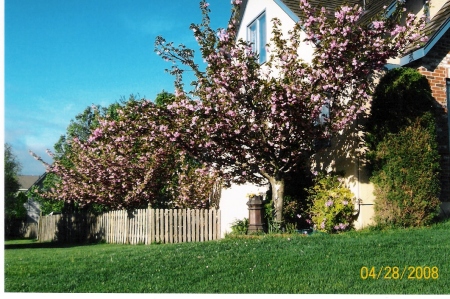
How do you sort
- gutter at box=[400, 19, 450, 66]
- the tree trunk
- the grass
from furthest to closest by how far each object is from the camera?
the tree trunk
gutter at box=[400, 19, 450, 66]
the grass

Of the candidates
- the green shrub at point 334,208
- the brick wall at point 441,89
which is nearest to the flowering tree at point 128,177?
the green shrub at point 334,208

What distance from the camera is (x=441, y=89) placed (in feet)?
31.1

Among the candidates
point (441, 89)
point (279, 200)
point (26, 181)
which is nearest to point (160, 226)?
point (279, 200)

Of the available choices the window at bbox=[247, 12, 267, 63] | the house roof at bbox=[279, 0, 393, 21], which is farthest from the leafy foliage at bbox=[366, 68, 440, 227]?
the window at bbox=[247, 12, 267, 63]

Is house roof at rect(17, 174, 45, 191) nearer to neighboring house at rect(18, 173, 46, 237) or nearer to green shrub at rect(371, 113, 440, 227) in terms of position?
neighboring house at rect(18, 173, 46, 237)

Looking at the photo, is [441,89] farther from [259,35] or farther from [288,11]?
[259,35]

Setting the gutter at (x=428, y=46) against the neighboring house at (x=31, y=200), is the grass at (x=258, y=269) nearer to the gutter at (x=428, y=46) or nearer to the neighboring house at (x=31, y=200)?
the gutter at (x=428, y=46)

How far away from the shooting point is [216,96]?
880 centimetres

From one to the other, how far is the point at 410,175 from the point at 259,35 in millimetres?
5317

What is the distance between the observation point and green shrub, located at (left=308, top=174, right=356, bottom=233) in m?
9.17

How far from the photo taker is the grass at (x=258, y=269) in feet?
19.0

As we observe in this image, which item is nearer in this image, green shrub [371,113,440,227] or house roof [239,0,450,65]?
green shrub [371,113,440,227]

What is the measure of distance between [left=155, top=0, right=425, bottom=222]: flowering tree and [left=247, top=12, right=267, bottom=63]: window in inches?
110
